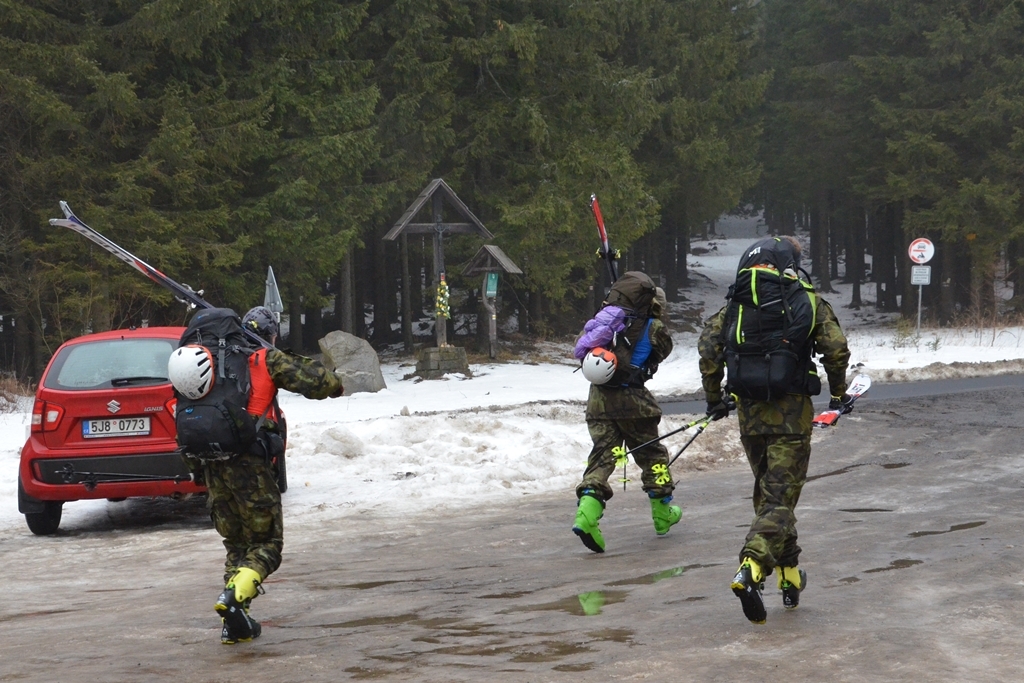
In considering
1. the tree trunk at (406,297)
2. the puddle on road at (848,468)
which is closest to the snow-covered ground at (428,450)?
the puddle on road at (848,468)

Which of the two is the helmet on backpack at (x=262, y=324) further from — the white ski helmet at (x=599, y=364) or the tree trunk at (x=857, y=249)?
Result: the tree trunk at (x=857, y=249)

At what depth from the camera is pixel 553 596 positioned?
22.1 feet

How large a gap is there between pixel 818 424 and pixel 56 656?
4.06 metres

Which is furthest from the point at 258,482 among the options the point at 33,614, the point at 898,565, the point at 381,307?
the point at 381,307

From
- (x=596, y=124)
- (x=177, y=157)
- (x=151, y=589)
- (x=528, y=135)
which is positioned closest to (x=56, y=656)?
(x=151, y=589)

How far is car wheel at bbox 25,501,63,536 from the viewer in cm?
977

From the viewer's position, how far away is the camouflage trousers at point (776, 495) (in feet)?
19.0

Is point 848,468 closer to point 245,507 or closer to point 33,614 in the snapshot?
point 245,507

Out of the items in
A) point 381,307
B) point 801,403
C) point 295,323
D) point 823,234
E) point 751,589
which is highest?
point 823,234

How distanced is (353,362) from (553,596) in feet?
49.4

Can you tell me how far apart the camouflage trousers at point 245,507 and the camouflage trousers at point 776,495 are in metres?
2.41

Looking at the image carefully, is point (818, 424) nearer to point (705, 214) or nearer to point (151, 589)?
point (151, 589)

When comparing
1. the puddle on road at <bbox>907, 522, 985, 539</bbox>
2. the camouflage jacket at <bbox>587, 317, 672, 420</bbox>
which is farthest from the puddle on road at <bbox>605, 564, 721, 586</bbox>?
the puddle on road at <bbox>907, 522, 985, 539</bbox>

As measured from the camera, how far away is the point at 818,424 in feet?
20.8
